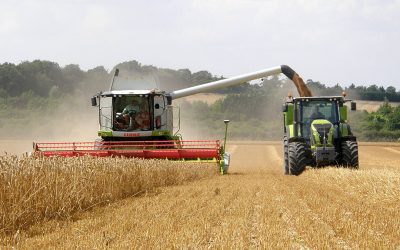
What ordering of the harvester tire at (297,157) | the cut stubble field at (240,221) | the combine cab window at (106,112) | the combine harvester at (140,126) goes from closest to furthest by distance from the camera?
the cut stubble field at (240,221), the harvester tire at (297,157), the combine harvester at (140,126), the combine cab window at (106,112)

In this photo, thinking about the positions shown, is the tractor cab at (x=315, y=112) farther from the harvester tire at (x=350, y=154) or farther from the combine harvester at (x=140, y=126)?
the combine harvester at (x=140, y=126)

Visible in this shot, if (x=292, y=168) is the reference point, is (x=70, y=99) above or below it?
above

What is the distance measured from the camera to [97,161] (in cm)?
1039

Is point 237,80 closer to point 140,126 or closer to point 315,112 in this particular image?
point 315,112

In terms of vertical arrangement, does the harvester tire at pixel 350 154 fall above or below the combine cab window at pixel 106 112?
below

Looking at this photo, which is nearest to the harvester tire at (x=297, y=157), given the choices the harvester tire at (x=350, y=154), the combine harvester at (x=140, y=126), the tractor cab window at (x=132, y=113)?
the harvester tire at (x=350, y=154)

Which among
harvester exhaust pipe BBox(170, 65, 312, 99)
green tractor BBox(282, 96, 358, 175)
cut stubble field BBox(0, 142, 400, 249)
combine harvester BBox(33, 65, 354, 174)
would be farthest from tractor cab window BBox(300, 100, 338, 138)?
cut stubble field BBox(0, 142, 400, 249)

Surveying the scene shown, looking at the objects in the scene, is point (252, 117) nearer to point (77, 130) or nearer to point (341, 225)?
point (77, 130)

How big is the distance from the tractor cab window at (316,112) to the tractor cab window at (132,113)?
4.10 m

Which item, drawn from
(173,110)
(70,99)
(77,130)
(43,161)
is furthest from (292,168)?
(70,99)

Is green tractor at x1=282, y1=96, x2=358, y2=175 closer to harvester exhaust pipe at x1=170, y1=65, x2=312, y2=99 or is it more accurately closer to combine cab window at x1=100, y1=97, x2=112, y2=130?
harvester exhaust pipe at x1=170, y1=65, x2=312, y2=99

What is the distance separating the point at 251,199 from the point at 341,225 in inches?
117

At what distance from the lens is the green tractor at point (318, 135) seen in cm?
1529

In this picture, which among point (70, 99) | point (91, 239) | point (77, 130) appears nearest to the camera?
point (91, 239)
